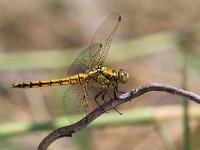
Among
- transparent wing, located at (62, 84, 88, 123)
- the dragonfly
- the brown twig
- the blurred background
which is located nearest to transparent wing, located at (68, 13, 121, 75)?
the dragonfly

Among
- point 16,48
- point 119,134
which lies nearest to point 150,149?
point 119,134

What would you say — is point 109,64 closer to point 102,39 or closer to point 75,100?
point 102,39

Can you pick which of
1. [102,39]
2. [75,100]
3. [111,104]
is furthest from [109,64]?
[111,104]

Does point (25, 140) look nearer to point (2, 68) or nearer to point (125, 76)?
point (2, 68)

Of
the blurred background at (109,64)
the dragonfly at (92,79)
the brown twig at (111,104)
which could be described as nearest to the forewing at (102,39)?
the dragonfly at (92,79)

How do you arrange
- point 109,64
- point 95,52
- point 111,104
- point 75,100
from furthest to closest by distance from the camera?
point 109,64, point 95,52, point 75,100, point 111,104

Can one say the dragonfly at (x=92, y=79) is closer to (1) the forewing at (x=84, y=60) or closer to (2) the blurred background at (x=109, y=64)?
(1) the forewing at (x=84, y=60)

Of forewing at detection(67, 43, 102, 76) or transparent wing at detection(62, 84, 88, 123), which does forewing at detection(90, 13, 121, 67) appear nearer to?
forewing at detection(67, 43, 102, 76)
